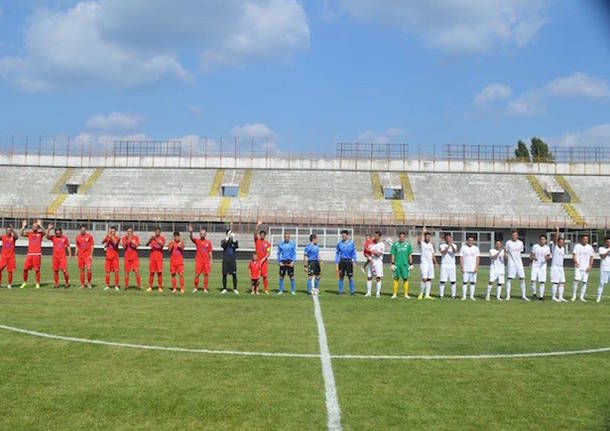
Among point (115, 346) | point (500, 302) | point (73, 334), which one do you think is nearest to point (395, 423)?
point (115, 346)

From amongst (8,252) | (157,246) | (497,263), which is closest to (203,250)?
(157,246)

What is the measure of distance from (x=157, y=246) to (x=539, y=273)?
39.8 feet

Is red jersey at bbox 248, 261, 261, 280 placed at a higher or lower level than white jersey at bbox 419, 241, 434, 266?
lower

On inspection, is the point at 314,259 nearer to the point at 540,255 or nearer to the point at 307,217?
the point at 540,255

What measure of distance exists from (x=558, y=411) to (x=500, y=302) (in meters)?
12.9

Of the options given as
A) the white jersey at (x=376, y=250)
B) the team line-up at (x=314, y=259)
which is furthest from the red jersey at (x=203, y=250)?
the white jersey at (x=376, y=250)

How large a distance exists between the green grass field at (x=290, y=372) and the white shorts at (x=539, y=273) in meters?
4.17

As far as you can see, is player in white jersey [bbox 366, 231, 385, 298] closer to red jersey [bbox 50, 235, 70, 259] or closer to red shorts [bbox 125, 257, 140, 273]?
red shorts [bbox 125, 257, 140, 273]

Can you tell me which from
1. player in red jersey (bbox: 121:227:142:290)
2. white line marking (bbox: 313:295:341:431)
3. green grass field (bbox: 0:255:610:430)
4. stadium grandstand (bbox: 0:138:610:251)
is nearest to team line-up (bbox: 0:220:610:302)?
player in red jersey (bbox: 121:227:142:290)

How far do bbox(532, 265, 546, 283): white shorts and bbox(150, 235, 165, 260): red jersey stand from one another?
1185cm

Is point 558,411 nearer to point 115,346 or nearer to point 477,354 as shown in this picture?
point 477,354

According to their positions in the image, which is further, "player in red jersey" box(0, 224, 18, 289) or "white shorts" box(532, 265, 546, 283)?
"white shorts" box(532, 265, 546, 283)

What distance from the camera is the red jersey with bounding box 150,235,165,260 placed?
2069 centimetres

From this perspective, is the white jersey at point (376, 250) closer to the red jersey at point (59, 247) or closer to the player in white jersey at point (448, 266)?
the player in white jersey at point (448, 266)
